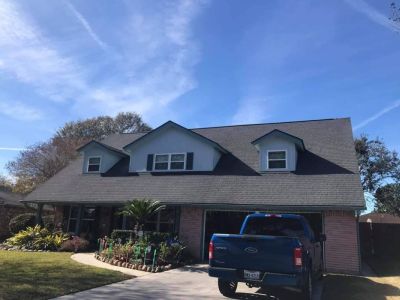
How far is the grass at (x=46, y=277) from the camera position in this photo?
989cm

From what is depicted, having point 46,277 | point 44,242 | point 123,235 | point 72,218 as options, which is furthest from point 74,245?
point 46,277

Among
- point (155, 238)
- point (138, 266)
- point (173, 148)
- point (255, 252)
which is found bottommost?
point (138, 266)

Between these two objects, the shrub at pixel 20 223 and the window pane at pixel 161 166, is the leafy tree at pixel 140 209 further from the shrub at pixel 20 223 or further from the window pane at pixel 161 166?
the shrub at pixel 20 223

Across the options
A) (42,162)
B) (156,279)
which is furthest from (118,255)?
(42,162)

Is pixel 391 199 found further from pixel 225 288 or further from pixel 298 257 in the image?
pixel 298 257

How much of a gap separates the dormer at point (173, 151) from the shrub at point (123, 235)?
15.4 feet

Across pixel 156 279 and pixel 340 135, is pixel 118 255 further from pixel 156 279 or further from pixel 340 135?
pixel 340 135

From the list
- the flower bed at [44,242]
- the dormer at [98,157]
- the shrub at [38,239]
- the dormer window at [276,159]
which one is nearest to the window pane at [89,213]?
the flower bed at [44,242]

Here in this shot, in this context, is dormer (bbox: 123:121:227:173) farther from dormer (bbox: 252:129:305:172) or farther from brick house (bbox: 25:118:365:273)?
dormer (bbox: 252:129:305:172)

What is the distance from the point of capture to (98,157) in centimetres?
2514

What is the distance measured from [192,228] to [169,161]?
16.3ft

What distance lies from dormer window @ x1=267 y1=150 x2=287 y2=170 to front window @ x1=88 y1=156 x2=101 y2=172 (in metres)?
10.6

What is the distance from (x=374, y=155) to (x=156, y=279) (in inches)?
1214

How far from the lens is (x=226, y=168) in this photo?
21.4 meters
